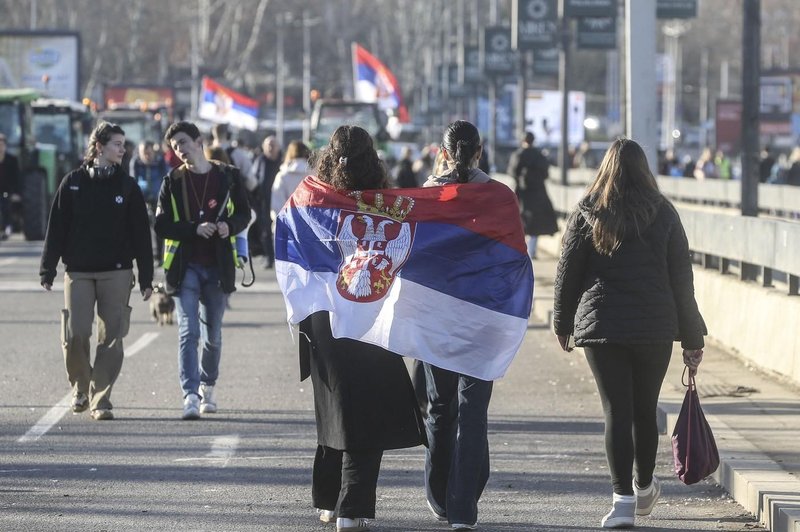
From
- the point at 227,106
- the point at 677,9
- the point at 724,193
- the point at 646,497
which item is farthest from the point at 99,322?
the point at 227,106

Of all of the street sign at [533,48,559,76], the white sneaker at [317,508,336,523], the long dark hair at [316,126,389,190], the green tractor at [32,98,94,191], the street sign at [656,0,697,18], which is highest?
the street sign at [533,48,559,76]

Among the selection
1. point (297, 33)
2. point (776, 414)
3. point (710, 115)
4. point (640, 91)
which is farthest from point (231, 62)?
point (776, 414)

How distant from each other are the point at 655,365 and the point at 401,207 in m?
1.24

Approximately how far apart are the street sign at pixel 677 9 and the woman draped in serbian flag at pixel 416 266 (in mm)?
14203

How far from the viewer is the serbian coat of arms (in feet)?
23.7

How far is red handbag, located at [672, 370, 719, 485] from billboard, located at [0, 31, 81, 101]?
36540mm

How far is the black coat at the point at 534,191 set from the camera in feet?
75.3

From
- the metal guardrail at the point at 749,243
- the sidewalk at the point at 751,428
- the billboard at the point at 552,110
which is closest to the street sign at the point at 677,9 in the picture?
the metal guardrail at the point at 749,243

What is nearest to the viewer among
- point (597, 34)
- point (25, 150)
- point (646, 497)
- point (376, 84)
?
point (646, 497)

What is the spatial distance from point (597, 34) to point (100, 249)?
25.8 metres

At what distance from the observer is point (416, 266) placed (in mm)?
7355

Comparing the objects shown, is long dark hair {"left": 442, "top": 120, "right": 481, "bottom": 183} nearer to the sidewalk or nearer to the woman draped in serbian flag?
the woman draped in serbian flag

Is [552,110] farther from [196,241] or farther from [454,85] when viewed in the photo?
[196,241]

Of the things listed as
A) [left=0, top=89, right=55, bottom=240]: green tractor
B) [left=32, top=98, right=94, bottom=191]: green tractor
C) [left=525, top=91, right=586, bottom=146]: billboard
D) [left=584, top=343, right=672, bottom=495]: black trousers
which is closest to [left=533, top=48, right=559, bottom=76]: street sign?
[left=525, top=91, right=586, bottom=146]: billboard
